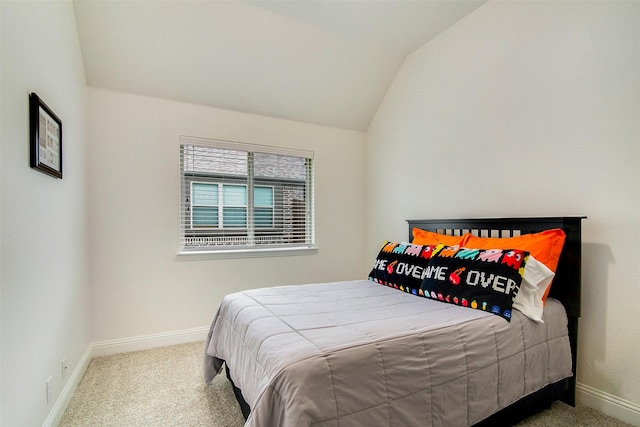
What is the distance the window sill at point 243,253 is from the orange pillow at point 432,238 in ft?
4.26

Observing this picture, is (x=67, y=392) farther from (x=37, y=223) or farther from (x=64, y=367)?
(x=37, y=223)

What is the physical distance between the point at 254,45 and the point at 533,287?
2834 mm

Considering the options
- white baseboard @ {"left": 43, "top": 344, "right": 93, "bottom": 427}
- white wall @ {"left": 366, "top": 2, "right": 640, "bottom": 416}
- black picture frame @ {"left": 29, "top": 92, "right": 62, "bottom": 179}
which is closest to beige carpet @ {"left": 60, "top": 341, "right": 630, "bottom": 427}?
white baseboard @ {"left": 43, "top": 344, "right": 93, "bottom": 427}

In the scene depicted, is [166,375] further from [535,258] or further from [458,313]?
[535,258]

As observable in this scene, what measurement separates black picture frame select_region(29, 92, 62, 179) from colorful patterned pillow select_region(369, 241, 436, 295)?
2.27 metres

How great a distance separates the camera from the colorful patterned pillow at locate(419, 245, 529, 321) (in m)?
1.74

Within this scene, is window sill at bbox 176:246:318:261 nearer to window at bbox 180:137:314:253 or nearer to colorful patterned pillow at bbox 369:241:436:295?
window at bbox 180:137:314:253

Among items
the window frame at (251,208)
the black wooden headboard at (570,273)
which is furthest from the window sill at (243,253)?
the black wooden headboard at (570,273)

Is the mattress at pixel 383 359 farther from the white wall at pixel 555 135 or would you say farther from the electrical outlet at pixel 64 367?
the electrical outlet at pixel 64 367

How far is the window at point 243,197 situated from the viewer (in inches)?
125

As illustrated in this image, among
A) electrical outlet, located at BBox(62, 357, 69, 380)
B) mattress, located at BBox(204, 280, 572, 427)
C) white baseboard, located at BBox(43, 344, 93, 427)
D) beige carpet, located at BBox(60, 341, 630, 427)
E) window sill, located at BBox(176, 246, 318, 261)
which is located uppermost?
window sill, located at BBox(176, 246, 318, 261)

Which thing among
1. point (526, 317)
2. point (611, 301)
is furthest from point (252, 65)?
point (611, 301)

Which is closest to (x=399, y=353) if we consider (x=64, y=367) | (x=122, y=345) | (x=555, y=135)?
(x=555, y=135)

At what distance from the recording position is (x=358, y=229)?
158 inches
